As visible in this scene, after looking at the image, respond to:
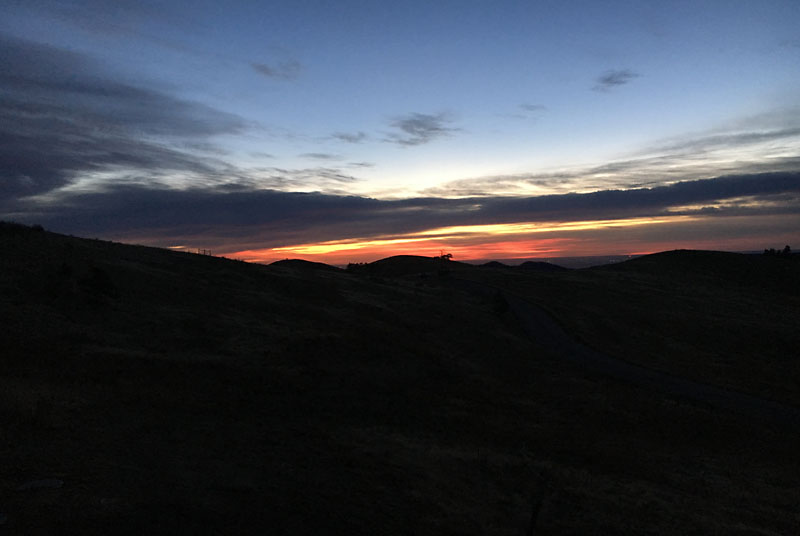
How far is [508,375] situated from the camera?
34594 mm

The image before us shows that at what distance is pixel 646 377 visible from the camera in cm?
3822

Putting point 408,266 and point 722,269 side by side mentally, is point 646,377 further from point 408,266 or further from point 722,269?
point 722,269

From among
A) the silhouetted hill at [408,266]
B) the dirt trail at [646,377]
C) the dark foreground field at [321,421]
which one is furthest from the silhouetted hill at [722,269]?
the dark foreground field at [321,421]

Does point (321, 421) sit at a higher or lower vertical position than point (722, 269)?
lower

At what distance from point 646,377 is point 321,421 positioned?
30.7 m

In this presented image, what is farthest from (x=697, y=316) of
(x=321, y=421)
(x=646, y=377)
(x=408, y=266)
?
(x=408, y=266)

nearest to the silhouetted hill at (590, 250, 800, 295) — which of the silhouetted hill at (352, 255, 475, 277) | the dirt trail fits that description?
the silhouetted hill at (352, 255, 475, 277)

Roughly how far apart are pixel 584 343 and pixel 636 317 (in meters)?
19.7

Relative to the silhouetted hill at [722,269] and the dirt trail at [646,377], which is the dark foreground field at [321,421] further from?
the silhouetted hill at [722,269]

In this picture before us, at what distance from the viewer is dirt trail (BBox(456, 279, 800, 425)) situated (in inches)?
1253

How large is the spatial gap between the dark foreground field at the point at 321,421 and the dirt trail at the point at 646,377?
69.0 inches

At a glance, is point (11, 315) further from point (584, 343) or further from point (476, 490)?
point (584, 343)

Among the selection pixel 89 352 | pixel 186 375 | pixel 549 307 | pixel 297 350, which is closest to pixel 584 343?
pixel 549 307

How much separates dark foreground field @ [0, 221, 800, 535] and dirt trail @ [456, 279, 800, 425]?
175 cm
